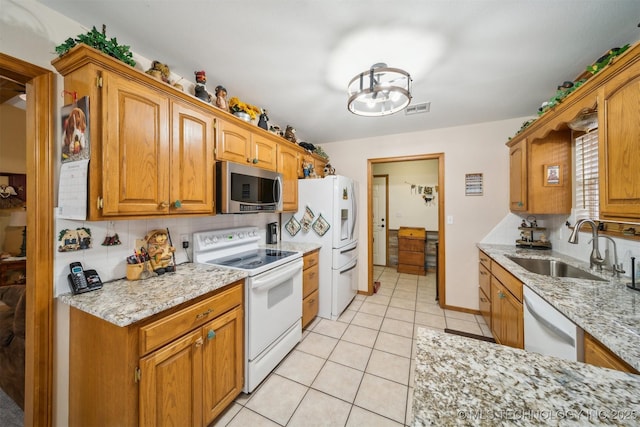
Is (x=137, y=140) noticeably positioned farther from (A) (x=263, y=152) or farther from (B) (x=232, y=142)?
(A) (x=263, y=152)

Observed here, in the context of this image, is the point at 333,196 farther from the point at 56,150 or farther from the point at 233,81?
the point at 56,150

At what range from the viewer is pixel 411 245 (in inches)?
182

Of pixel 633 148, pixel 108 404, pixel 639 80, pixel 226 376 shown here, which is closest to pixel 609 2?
pixel 639 80

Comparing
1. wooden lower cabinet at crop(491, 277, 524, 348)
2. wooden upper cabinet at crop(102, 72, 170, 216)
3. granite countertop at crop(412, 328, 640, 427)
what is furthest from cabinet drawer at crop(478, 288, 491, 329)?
wooden upper cabinet at crop(102, 72, 170, 216)

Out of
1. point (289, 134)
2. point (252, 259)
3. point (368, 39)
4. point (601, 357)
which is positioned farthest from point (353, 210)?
point (601, 357)

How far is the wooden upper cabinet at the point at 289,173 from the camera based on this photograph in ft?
8.37

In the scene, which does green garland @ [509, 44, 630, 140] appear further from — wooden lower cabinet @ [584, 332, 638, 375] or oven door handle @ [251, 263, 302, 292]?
oven door handle @ [251, 263, 302, 292]

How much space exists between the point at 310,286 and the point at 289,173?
135 cm

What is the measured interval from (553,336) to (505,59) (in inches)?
A: 72.5

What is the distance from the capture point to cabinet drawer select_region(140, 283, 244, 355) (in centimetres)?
105

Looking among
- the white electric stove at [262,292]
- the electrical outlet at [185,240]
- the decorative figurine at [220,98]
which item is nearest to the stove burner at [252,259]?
the white electric stove at [262,292]

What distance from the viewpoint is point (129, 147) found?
4.08 ft

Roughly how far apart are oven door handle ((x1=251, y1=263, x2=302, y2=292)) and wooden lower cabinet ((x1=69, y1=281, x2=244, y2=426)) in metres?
0.22

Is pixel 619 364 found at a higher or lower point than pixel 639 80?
lower
